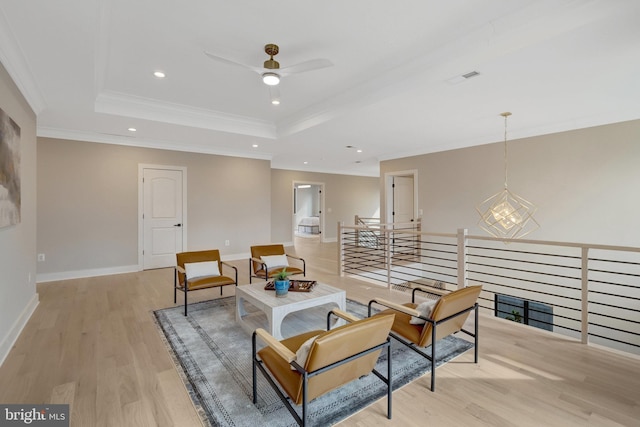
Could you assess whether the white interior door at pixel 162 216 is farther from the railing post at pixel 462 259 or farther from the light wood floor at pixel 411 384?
the railing post at pixel 462 259

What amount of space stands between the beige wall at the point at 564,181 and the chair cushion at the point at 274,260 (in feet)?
13.1

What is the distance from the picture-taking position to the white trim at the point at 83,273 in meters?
5.17

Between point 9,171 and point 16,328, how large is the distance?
159 centimetres

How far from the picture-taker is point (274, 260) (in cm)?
462

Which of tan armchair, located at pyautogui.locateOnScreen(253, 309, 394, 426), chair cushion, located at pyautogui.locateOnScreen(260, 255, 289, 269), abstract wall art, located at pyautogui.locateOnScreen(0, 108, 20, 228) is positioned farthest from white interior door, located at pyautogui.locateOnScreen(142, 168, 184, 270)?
tan armchair, located at pyautogui.locateOnScreen(253, 309, 394, 426)

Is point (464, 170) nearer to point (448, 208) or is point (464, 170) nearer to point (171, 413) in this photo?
point (448, 208)

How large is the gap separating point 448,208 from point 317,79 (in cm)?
446

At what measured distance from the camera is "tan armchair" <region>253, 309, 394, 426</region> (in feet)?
4.99

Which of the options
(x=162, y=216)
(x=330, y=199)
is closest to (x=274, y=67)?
(x=162, y=216)

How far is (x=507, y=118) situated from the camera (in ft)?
15.4

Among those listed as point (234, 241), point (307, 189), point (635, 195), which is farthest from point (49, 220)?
point (307, 189)

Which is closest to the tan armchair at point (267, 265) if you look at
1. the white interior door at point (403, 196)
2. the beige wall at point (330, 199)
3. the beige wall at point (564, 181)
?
the beige wall at point (564, 181)

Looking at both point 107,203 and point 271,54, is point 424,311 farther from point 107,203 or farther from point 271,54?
point 107,203

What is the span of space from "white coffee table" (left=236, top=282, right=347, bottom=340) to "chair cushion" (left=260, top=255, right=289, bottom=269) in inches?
41.8
